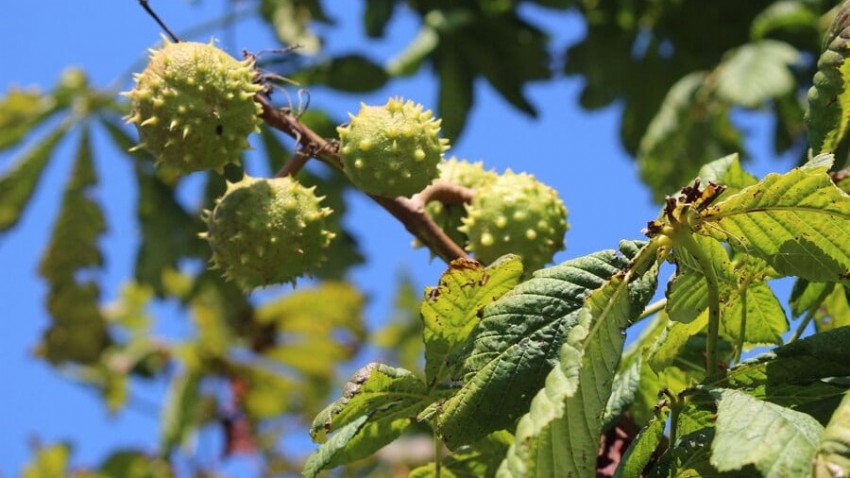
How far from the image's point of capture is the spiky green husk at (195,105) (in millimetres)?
2010

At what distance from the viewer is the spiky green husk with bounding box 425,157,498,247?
2.34 meters

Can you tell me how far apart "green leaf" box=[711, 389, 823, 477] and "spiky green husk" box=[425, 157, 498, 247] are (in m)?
1.14

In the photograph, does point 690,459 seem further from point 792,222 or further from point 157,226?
point 157,226

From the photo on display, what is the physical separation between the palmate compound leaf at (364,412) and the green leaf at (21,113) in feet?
9.86

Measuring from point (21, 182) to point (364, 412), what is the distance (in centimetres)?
290

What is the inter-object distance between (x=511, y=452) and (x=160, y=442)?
479 cm

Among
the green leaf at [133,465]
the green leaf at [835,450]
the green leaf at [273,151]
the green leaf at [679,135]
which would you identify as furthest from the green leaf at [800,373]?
the green leaf at [133,465]

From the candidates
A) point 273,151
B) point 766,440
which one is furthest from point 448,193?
point 273,151

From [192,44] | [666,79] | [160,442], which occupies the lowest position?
[192,44]

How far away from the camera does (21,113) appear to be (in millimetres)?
4340

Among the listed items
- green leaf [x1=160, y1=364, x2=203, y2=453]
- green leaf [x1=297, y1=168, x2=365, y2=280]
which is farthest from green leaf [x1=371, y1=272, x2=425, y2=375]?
green leaf [x1=297, y1=168, x2=365, y2=280]

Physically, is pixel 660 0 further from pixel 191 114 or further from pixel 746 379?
pixel 746 379

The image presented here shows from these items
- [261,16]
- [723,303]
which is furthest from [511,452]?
[261,16]

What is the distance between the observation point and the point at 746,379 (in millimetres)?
1477
